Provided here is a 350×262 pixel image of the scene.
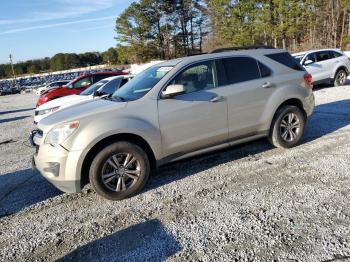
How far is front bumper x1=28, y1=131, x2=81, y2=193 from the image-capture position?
427 cm

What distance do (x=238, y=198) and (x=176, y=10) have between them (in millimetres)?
55977

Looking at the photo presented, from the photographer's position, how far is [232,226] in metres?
3.57

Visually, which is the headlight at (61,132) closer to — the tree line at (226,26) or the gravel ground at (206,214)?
the gravel ground at (206,214)

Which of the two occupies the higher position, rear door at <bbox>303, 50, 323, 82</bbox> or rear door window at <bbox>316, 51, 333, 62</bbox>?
rear door window at <bbox>316, 51, 333, 62</bbox>

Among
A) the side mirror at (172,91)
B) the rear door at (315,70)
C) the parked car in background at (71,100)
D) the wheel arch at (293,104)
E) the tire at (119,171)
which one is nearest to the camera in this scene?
the tire at (119,171)

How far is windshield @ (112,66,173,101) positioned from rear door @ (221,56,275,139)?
1014 mm

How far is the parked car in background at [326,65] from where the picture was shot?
42.3ft

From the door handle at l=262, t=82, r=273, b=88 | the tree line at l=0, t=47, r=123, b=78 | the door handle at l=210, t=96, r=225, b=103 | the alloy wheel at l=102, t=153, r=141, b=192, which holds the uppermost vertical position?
the tree line at l=0, t=47, r=123, b=78

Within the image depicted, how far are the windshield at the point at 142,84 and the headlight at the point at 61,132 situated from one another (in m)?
0.93

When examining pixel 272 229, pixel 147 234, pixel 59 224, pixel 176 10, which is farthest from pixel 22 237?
pixel 176 10

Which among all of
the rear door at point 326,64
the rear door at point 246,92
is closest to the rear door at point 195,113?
the rear door at point 246,92

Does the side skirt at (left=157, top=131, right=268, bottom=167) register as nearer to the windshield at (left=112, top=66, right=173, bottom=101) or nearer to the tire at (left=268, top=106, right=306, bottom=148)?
the tire at (left=268, top=106, right=306, bottom=148)

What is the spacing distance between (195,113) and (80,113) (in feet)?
5.25

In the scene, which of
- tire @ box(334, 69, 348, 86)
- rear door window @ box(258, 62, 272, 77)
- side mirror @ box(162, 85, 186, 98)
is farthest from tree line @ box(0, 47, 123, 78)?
side mirror @ box(162, 85, 186, 98)
